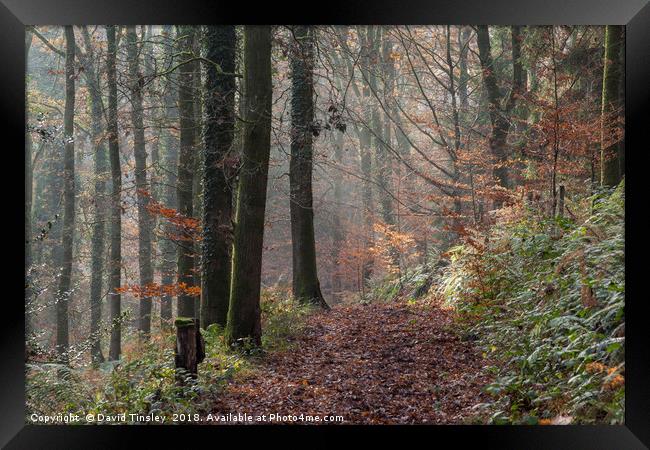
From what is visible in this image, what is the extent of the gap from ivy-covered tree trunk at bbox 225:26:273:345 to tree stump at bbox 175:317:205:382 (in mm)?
1292

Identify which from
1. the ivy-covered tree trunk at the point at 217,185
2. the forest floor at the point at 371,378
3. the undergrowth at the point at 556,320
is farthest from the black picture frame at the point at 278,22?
the ivy-covered tree trunk at the point at 217,185

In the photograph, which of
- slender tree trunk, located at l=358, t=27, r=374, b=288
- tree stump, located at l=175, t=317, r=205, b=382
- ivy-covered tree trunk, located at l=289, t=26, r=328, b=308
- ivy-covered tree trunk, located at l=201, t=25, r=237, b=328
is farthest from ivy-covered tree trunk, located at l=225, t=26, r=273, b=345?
slender tree trunk, located at l=358, t=27, r=374, b=288

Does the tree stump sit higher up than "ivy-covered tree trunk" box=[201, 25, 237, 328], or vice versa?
"ivy-covered tree trunk" box=[201, 25, 237, 328]

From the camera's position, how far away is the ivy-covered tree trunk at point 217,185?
7.21m

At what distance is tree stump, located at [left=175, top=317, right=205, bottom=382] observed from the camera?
16.1ft

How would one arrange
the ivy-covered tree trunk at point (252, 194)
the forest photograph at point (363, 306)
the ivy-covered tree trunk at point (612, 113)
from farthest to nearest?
the ivy-covered tree trunk at point (252, 194)
the ivy-covered tree trunk at point (612, 113)
the forest photograph at point (363, 306)

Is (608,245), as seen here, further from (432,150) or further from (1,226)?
(432,150)

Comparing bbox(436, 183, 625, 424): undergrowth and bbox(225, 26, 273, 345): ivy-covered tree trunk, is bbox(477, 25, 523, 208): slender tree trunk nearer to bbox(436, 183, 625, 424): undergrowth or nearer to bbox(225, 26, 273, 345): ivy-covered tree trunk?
bbox(436, 183, 625, 424): undergrowth

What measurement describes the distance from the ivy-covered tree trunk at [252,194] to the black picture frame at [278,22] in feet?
6.88

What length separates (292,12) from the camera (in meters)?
4.15

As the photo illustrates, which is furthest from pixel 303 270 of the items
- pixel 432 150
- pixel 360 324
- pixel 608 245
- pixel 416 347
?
pixel 432 150

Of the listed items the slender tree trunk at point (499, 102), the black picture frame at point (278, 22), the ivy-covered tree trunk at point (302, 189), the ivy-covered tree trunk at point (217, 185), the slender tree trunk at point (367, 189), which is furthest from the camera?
the slender tree trunk at point (367, 189)

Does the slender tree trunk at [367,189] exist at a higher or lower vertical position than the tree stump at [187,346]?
higher

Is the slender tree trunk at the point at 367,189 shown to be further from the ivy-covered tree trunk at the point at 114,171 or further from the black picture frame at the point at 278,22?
the black picture frame at the point at 278,22
